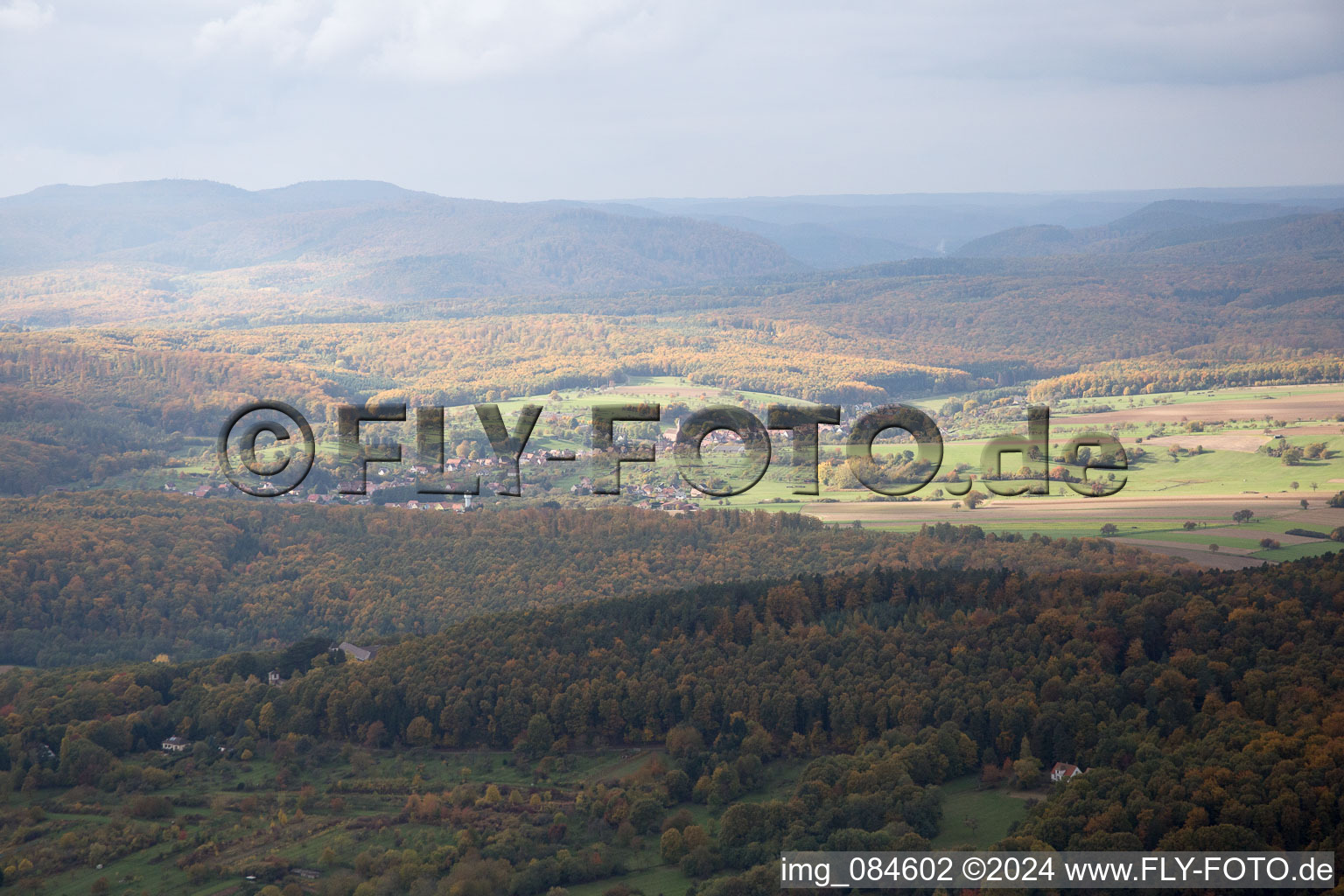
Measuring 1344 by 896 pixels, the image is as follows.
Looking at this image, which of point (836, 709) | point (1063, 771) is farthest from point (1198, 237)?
point (1063, 771)

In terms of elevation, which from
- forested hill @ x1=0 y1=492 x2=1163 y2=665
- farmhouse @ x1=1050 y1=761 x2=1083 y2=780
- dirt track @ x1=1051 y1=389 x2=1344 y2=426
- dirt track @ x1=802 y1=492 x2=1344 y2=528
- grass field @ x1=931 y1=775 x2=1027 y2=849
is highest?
dirt track @ x1=1051 y1=389 x2=1344 y2=426

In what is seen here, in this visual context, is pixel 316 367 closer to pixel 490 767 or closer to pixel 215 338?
pixel 215 338

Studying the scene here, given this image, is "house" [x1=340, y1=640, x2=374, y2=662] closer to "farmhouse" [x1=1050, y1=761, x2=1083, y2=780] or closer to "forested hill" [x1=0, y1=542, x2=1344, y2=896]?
"forested hill" [x1=0, y1=542, x2=1344, y2=896]

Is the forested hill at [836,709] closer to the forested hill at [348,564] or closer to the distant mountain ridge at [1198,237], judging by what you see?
the forested hill at [348,564]

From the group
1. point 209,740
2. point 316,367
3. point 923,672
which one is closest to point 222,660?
point 209,740

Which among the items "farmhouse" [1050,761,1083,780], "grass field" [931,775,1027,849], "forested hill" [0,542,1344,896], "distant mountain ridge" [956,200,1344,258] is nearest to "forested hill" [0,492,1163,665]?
"forested hill" [0,542,1344,896]

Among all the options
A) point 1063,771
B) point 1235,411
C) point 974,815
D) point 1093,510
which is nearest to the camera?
point 974,815

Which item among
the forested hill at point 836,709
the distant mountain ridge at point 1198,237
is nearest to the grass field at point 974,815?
the forested hill at point 836,709

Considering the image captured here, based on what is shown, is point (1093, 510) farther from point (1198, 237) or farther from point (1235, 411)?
point (1198, 237)
